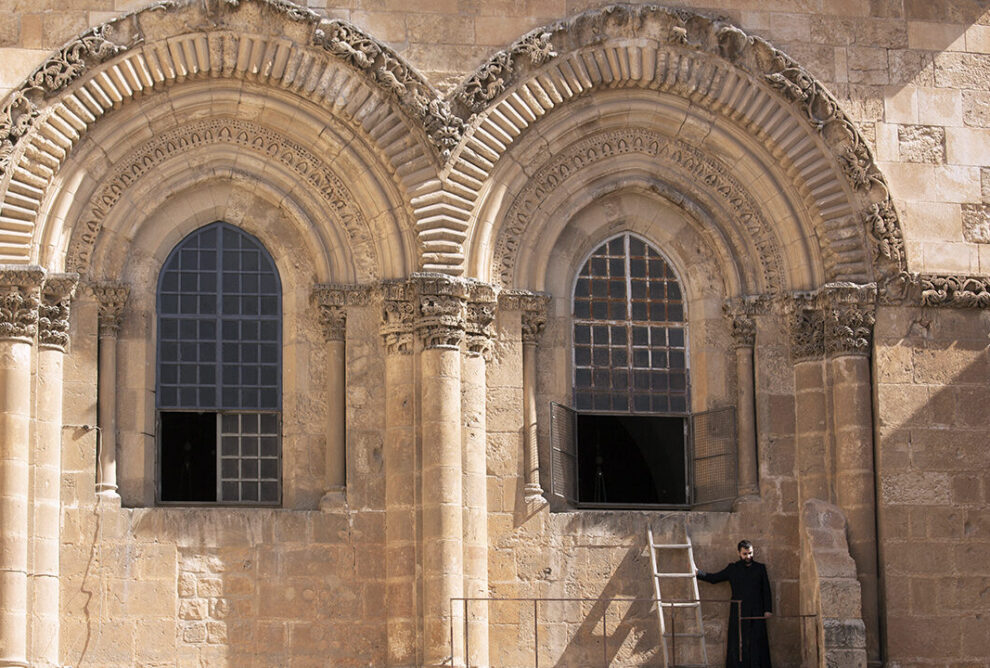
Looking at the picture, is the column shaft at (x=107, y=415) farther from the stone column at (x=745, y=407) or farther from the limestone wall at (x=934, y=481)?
the limestone wall at (x=934, y=481)

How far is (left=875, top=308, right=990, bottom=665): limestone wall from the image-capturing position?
24.6 meters

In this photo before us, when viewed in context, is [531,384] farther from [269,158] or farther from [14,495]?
[14,495]

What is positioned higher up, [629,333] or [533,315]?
[533,315]

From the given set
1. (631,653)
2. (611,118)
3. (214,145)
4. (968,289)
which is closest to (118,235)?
(214,145)

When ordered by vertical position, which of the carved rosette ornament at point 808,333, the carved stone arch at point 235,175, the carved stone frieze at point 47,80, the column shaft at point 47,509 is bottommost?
the column shaft at point 47,509

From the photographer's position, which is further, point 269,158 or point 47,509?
point 269,158

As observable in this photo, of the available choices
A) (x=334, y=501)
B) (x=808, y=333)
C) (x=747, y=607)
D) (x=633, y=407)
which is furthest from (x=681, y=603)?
(x=334, y=501)

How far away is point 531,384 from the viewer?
25.0 meters

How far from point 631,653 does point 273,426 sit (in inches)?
190

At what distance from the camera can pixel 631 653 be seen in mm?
24469

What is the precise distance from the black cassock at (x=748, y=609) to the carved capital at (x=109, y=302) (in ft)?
23.7

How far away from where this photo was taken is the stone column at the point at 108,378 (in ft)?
78.4

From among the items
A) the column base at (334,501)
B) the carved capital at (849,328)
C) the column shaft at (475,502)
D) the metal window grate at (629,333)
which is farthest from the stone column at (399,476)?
the carved capital at (849,328)

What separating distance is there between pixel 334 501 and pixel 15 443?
3.57 meters
